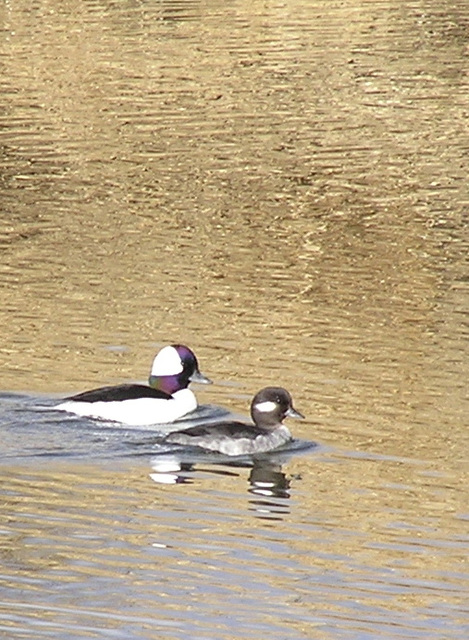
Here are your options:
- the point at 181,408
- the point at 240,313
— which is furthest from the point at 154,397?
the point at 240,313

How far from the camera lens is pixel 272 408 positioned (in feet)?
41.7

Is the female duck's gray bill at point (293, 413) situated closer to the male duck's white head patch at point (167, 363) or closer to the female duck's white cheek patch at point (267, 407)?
the female duck's white cheek patch at point (267, 407)

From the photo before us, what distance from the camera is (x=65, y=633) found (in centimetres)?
863

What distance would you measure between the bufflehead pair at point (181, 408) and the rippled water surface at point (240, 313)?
0.54 feet

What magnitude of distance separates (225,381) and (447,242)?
5549 mm

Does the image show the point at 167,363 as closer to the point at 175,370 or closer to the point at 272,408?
the point at 175,370

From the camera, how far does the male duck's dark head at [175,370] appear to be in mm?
13789

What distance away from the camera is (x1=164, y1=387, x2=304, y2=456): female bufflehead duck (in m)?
12.6

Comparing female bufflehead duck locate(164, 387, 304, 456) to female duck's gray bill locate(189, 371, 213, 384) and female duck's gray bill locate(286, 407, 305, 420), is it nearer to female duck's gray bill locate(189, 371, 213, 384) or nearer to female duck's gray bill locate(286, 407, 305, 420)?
female duck's gray bill locate(286, 407, 305, 420)

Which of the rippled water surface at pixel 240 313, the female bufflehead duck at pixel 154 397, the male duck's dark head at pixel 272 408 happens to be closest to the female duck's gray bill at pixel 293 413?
the male duck's dark head at pixel 272 408

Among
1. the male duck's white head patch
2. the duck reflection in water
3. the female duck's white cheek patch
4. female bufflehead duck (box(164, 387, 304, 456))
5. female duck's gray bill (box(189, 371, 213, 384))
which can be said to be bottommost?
the duck reflection in water

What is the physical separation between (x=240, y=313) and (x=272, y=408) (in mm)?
3536

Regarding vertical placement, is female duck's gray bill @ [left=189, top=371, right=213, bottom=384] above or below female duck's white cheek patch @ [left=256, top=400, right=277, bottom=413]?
above

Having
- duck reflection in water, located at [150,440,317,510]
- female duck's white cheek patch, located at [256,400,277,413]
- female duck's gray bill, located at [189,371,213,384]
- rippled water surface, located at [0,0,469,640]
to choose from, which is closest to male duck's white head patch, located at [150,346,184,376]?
female duck's gray bill, located at [189,371,213,384]
